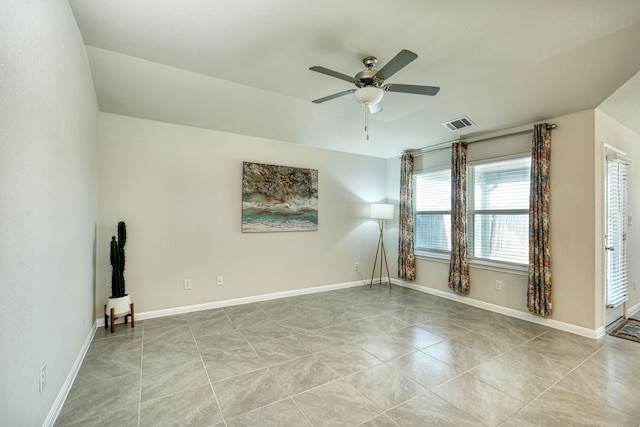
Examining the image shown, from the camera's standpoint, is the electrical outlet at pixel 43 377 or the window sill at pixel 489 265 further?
the window sill at pixel 489 265

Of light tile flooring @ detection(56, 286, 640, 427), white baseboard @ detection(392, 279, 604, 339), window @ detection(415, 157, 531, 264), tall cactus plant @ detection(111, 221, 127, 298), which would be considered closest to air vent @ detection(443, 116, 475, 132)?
window @ detection(415, 157, 531, 264)

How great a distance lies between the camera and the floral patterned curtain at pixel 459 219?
14.1 feet

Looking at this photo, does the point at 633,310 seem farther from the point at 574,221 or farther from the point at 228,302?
the point at 228,302

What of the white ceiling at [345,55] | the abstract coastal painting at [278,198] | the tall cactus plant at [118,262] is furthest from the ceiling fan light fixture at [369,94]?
the tall cactus plant at [118,262]

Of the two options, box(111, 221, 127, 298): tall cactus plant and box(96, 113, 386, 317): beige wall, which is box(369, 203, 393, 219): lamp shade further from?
box(111, 221, 127, 298): tall cactus plant

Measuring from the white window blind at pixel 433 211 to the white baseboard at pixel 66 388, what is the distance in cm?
473

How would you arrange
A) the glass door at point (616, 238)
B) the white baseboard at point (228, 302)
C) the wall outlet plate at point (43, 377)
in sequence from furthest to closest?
the white baseboard at point (228, 302) → the glass door at point (616, 238) → the wall outlet plate at point (43, 377)

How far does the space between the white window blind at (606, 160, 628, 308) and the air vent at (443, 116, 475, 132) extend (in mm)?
1586

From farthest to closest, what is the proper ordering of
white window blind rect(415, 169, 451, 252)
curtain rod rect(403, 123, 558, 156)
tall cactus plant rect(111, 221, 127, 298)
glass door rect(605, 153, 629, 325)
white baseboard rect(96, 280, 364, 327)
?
white window blind rect(415, 169, 451, 252), curtain rod rect(403, 123, 558, 156), white baseboard rect(96, 280, 364, 327), glass door rect(605, 153, 629, 325), tall cactus plant rect(111, 221, 127, 298)

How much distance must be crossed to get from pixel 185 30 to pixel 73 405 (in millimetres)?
2866

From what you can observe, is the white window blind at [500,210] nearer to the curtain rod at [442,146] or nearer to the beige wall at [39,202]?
the curtain rod at [442,146]

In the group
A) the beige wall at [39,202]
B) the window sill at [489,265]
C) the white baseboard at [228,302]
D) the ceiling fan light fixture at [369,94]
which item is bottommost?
the white baseboard at [228,302]

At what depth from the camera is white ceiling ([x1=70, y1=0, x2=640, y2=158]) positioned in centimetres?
217

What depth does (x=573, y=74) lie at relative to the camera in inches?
112
